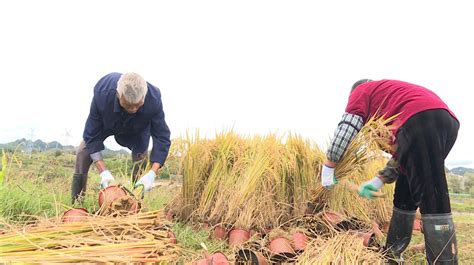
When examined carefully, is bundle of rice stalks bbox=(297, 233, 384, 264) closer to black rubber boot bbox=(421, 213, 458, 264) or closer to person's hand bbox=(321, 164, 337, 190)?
black rubber boot bbox=(421, 213, 458, 264)

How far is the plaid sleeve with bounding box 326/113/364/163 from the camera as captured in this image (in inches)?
117

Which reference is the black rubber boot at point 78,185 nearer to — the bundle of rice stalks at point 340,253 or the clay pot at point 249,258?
the clay pot at point 249,258

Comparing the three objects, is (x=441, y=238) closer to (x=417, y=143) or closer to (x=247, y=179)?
(x=417, y=143)

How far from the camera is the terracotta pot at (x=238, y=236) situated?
10.6ft

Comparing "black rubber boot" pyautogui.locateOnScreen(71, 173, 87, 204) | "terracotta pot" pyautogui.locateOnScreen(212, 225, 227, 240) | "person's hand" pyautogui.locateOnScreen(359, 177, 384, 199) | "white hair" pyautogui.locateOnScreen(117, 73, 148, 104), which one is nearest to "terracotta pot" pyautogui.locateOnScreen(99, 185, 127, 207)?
"white hair" pyautogui.locateOnScreen(117, 73, 148, 104)

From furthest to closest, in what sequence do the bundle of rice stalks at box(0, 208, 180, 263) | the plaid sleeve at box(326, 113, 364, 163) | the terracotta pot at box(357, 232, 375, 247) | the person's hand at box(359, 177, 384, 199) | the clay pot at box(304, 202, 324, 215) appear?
the clay pot at box(304, 202, 324, 215) < the person's hand at box(359, 177, 384, 199) < the plaid sleeve at box(326, 113, 364, 163) < the terracotta pot at box(357, 232, 375, 247) < the bundle of rice stalks at box(0, 208, 180, 263)

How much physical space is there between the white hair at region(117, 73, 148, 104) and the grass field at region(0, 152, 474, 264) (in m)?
0.53

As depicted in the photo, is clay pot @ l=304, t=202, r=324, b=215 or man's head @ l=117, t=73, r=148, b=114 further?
clay pot @ l=304, t=202, r=324, b=215

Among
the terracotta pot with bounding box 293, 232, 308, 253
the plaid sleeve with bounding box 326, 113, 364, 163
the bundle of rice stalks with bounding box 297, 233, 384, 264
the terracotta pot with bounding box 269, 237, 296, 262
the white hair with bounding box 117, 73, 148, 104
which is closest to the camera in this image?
the bundle of rice stalks with bounding box 297, 233, 384, 264

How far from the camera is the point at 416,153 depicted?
2660 millimetres

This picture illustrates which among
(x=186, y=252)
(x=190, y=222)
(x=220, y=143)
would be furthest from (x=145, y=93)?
(x=186, y=252)

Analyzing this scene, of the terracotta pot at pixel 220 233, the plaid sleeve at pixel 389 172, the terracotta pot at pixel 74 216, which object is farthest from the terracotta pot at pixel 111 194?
the plaid sleeve at pixel 389 172

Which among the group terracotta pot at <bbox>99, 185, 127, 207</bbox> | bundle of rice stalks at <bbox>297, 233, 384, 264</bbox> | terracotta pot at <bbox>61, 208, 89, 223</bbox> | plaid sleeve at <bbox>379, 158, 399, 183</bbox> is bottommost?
bundle of rice stalks at <bbox>297, 233, 384, 264</bbox>

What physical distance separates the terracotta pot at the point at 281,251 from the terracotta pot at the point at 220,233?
0.85 meters
